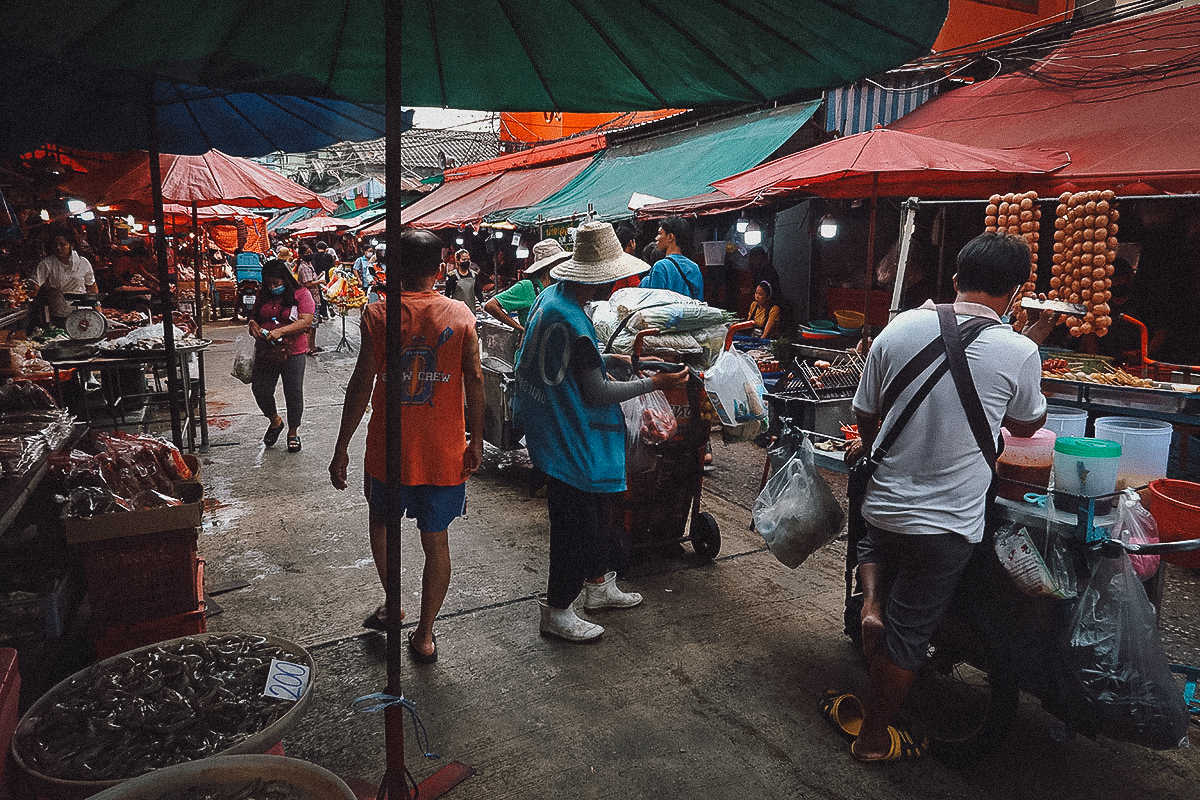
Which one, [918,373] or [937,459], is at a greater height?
[918,373]

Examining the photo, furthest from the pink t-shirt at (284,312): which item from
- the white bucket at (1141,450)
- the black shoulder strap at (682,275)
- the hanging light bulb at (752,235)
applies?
the white bucket at (1141,450)

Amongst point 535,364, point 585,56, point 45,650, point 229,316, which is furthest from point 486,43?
point 229,316

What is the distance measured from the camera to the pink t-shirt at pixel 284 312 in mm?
6801

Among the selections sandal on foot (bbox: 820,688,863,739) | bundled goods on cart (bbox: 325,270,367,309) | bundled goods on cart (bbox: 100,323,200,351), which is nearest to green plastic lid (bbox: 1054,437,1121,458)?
sandal on foot (bbox: 820,688,863,739)

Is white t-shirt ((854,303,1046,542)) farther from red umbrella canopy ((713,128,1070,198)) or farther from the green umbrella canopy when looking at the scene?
red umbrella canopy ((713,128,1070,198))

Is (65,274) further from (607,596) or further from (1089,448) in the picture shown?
(1089,448)

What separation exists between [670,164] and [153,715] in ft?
35.0

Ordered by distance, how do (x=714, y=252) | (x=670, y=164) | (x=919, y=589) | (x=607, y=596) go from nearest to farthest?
(x=919, y=589) → (x=607, y=596) → (x=714, y=252) → (x=670, y=164)

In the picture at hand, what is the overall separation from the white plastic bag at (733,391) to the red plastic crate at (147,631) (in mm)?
2802

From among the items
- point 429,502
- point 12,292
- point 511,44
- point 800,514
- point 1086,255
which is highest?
point 511,44

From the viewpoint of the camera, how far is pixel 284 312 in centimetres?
684

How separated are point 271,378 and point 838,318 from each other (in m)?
7.35

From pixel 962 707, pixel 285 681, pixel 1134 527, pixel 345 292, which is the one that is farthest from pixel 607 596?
pixel 345 292

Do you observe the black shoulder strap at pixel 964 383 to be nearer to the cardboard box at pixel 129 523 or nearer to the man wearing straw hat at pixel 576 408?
the man wearing straw hat at pixel 576 408
